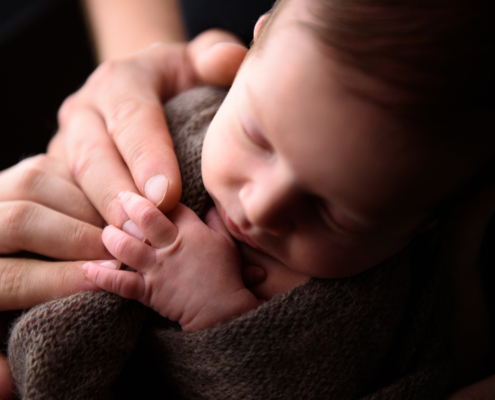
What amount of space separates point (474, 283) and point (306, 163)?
2.07 feet

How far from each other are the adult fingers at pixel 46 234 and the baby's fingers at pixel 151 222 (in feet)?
0.34

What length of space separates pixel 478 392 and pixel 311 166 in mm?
582

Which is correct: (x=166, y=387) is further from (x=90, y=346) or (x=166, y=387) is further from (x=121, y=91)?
(x=121, y=91)

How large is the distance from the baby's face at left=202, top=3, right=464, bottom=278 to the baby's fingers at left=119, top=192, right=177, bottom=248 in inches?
4.0

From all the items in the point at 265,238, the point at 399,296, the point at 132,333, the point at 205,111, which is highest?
the point at 205,111

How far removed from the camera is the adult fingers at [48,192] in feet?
2.43

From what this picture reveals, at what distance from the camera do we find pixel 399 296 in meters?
0.73

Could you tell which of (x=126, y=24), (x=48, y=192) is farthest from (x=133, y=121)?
(x=126, y=24)

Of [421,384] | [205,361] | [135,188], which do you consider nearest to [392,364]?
[421,384]

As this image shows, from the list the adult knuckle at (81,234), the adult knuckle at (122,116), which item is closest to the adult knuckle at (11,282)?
the adult knuckle at (81,234)

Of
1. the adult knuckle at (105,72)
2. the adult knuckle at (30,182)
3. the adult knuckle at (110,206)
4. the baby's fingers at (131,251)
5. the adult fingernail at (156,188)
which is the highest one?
the adult knuckle at (105,72)

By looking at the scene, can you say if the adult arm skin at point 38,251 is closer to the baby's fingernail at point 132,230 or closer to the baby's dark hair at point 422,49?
the baby's fingernail at point 132,230

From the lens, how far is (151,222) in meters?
0.63

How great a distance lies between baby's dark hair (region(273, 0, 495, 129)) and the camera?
0.48 meters
